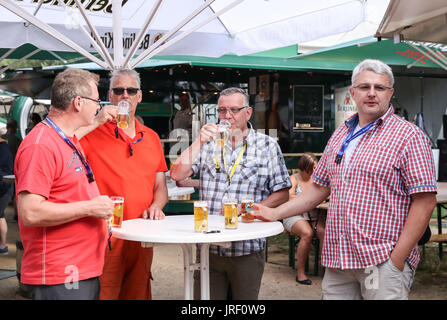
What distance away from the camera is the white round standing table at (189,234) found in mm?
2498

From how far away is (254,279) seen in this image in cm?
323

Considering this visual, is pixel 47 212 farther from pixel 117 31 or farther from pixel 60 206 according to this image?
pixel 117 31

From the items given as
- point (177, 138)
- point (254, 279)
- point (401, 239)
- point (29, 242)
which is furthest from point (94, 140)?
point (177, 138)

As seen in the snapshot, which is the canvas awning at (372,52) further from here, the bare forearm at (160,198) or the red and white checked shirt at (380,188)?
the red and white checked shirt at (380,188)

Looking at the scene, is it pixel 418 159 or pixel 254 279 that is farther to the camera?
pixel 254 279

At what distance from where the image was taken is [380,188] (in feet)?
8.25

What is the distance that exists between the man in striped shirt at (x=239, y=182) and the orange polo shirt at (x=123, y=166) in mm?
309

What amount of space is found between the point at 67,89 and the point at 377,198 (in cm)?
154

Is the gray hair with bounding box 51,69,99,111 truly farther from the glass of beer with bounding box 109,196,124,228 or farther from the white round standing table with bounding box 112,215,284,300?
the white round standing table with bounding box 112,215,284,300

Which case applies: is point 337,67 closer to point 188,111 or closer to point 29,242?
point 188,111

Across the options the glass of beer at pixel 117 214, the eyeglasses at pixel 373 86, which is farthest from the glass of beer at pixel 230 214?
the eyeglasses at pixel 373 86

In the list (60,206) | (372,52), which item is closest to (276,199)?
(60,206)

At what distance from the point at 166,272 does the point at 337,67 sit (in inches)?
260

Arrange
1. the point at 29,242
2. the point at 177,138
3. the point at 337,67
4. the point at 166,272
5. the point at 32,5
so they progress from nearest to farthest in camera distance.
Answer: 1. the point at 29,242
2. the point at 32,5
3. the point at 166,272
4. the point at 177,138
5. the point at 337,67
